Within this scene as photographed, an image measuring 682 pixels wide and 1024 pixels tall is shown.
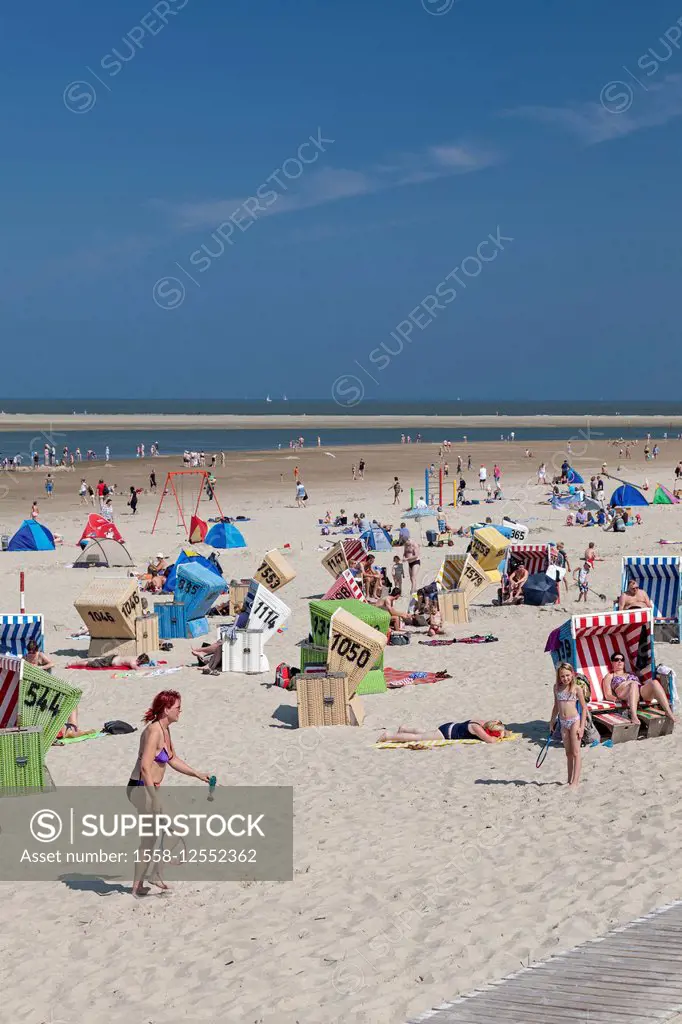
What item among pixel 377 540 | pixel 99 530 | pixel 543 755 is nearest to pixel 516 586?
pixel 377 540

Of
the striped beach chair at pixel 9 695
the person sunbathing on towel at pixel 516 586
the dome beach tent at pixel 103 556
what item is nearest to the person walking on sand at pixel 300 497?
the dome beach tent at pixel 103 556

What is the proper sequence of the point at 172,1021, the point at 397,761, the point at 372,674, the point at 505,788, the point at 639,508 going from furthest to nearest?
the point at 639,508, the point at 372,674, the point at 397,761, the point at 505,788, the point at 172,1021

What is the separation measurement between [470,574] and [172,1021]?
14.3 meters

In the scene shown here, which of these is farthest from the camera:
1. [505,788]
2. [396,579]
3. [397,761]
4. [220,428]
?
[220,428]

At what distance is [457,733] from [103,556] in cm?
1631

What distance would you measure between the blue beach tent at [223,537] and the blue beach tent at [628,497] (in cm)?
1288

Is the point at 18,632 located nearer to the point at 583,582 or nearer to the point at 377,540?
the point at 583,582

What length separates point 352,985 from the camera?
6.05 meters

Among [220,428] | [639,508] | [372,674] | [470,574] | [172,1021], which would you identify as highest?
[220,428]

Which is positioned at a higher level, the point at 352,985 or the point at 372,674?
the point at 372,674

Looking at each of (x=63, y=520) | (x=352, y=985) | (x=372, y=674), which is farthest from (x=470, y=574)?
(x=63, y=520)

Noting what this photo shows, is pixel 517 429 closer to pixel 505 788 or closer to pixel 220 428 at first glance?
pixel 220 428

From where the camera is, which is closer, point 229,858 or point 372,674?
point 229,858

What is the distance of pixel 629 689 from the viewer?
10.7m
